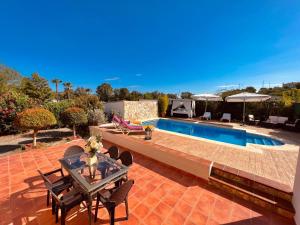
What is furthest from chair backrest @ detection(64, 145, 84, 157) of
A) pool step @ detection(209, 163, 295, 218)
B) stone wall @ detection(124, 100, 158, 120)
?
stone wall @ detection(124, 100, 158, 120)

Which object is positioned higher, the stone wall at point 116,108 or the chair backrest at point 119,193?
the stone wall at point 116,108

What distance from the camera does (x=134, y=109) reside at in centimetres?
1357

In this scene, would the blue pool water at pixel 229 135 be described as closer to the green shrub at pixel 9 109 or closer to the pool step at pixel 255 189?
the pool step at pixel 255 189

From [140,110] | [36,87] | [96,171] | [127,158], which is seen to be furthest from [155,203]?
[36,87]

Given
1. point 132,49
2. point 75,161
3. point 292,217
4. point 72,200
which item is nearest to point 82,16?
point 132,49

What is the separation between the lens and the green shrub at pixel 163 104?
15.2 metres

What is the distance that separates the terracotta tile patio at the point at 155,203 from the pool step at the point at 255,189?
0.52 ft

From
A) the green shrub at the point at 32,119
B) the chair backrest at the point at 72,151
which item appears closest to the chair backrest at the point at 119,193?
the chair backrest at the point at 72,151

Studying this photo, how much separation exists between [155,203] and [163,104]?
1304 cm

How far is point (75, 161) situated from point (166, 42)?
1347 centimetres

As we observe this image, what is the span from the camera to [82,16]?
8430 millimetres

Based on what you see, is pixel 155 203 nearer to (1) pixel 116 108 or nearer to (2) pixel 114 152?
(2) pixel 114 152

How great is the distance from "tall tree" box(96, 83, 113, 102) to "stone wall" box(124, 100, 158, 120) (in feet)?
62.8

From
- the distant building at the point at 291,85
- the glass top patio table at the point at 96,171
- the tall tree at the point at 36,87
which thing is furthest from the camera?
the distant building at the point at 291,85
